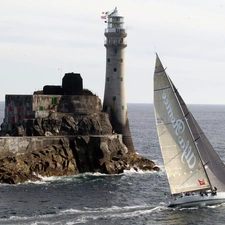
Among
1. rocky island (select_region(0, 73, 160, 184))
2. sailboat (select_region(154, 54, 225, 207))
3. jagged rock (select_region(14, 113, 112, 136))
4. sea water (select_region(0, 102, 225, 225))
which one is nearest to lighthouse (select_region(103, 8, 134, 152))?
rocky island (select_region(0, 73, 160, 184))

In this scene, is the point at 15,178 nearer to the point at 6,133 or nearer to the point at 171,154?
the point at 6,133

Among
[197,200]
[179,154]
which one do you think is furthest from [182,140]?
[197,200]

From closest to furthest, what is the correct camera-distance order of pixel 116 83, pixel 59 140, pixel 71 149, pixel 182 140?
pixel 182 140
pixel 59 140
pixel 71 149
pixel 116 83

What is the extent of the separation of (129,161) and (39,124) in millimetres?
11989

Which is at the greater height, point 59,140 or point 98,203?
point 59,140

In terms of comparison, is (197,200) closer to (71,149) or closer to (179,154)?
(179,154)

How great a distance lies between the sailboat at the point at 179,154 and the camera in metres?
52.0

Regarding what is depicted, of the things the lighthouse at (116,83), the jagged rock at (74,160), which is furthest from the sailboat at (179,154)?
the lighthouse at (116,83)

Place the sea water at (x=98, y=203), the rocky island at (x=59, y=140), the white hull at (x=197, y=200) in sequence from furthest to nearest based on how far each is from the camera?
the rocky island at (x=59, y=140) → the white hull at (x=197, y=200) → the sea water at (x=98, y=203)

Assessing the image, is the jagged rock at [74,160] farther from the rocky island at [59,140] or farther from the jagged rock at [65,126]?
the jagged rock at [65,126]

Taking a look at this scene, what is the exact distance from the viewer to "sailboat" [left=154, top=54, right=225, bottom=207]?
171 feet

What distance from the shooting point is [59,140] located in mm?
72125

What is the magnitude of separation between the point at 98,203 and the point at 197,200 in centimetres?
913

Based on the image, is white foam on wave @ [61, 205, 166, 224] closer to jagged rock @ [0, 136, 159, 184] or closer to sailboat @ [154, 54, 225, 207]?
sailboat @ [154, 54, 225, 207]
